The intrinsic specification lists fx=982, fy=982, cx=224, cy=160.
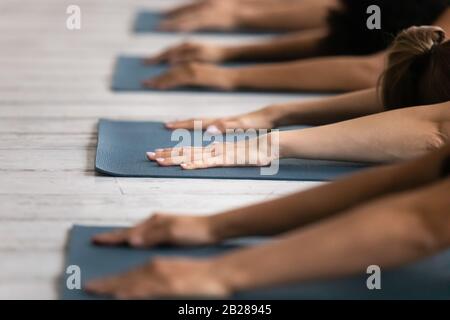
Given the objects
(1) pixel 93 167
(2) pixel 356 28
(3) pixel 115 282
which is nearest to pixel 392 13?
(2) pixel 356 28

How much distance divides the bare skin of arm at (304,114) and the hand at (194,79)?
1.53 ft

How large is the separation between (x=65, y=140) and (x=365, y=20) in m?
1.05

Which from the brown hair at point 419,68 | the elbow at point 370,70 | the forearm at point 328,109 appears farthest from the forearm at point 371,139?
the elbow at point 370,70

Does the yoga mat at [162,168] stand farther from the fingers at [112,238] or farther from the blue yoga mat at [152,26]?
the blue yoga mat at [152,26]

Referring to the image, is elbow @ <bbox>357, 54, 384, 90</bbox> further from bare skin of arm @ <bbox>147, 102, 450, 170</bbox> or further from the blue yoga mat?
the blue yoga mat

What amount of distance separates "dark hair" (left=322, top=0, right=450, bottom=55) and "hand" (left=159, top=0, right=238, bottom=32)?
0.75 meters

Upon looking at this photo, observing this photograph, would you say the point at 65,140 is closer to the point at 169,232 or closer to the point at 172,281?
the point at 169,232

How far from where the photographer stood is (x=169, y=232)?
6.12 feet

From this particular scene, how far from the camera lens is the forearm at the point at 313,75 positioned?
304 centimetres

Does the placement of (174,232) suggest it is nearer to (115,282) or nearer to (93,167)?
(115,282)

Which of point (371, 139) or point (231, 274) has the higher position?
point (371, 139)

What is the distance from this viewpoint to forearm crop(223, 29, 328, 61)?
3.39m

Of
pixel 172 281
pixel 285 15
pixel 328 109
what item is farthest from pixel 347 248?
pixel 285 15
